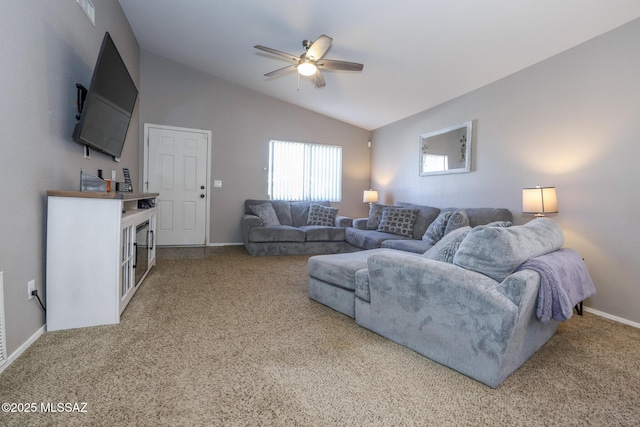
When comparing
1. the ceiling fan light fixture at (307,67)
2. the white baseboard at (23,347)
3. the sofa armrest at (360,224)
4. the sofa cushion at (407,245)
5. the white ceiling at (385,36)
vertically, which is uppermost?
the white ceiling at (385,36)

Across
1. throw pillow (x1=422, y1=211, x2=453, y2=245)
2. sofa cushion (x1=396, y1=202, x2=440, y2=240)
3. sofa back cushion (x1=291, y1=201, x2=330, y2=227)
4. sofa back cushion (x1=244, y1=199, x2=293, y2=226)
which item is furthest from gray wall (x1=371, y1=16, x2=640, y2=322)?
sofa back cushion (x1=244, y1=199, x2=293, y2=226)

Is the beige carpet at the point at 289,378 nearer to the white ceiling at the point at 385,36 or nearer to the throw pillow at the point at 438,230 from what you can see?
the throw pillow at the point at 438,230

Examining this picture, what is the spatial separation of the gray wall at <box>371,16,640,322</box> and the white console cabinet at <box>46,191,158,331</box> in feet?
12.3

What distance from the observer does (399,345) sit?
73.7 inches

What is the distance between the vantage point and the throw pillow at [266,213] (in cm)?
489

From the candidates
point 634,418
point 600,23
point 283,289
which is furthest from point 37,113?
point 600,23

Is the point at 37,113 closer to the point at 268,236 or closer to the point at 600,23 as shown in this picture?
the point at 268,236

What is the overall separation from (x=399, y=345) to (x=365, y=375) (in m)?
0.42

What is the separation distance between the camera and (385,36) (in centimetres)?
305

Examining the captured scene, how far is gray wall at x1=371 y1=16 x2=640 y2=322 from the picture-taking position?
93.5 inches

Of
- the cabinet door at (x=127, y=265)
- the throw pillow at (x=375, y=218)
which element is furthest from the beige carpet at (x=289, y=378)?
the throw pillow at (x=375, y=218)

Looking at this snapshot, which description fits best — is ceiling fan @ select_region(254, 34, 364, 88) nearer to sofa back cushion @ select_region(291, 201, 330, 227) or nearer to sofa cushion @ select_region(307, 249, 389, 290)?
sofa cushion @ select_region(307, 249, 389, 290)

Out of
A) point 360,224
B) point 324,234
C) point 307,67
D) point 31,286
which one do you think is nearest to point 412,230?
point 360,224

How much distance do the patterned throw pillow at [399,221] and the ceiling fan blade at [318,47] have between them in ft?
7.63
